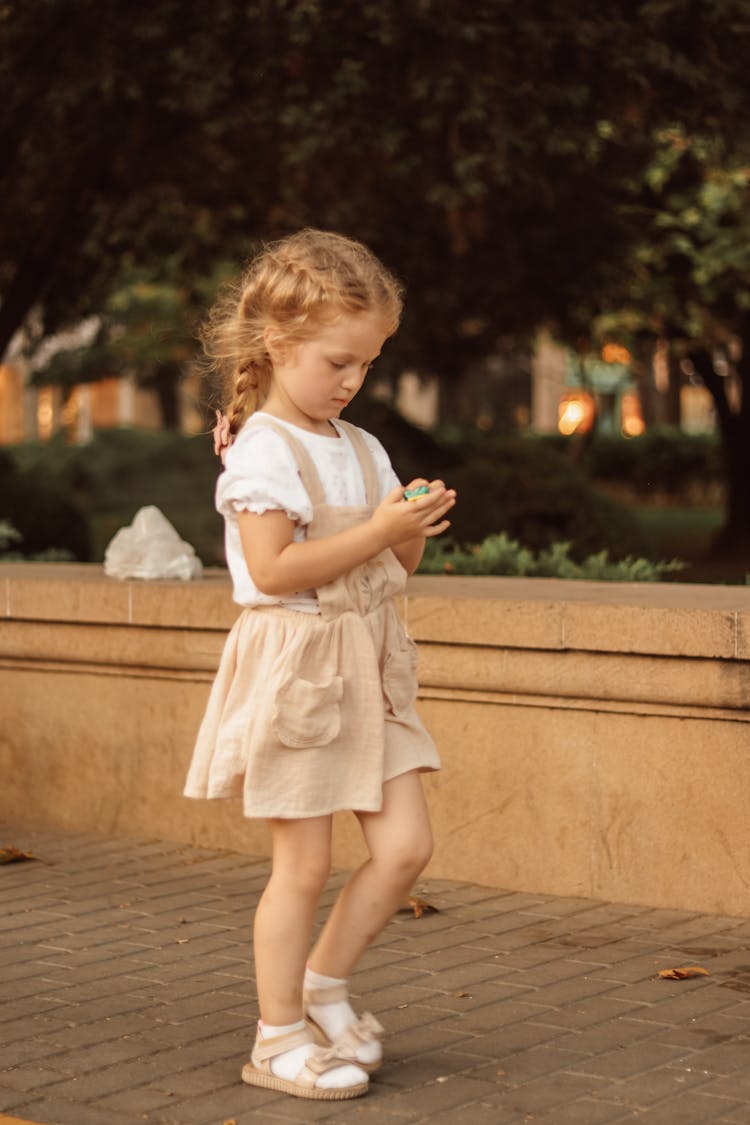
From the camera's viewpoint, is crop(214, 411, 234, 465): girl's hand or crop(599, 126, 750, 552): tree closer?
crop(214, 411, 234, 465): girl's hand

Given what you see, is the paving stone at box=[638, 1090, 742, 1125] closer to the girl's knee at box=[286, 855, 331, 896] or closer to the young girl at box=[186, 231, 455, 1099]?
the young girl at box=[186, 231, 455, 1099]

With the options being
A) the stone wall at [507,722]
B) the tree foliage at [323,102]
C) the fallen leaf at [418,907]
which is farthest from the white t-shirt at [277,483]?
the tree foliage at [323,102]

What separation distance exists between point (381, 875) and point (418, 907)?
176 cm

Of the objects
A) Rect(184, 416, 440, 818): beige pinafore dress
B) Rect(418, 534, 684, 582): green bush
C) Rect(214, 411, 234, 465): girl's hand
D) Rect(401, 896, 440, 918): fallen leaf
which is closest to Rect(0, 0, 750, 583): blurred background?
Rect(418, 534, 684, 582): green bush

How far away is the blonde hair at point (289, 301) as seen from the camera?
3.78m

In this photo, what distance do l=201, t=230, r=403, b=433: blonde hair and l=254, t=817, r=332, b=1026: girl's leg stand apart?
892 mm

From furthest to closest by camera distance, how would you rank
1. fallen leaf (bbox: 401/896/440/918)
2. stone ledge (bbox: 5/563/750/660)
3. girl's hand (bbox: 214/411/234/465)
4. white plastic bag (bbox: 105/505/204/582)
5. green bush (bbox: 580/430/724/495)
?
green bush (bbox: 580/430/724/495), white plastic bag (bbox: 105/505/204/582), fallen leaf (bbox: 401/896/440/918), stone ledge (bbox: 5/563/750/660), girl's hand (bbox: 214/411/234/465)

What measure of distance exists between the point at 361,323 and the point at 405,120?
8.38 m

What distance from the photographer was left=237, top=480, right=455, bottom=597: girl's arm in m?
3.66

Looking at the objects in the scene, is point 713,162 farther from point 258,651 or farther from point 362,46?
point 258,651

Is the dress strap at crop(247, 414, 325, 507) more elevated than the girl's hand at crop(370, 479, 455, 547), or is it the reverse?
the dress strap at crop(247, 414, 325, 507)

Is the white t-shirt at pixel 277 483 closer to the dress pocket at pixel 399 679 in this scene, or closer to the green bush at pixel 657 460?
the dress pocket at pixel 399 679

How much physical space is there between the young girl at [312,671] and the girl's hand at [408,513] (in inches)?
1.4

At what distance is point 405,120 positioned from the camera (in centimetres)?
1185
